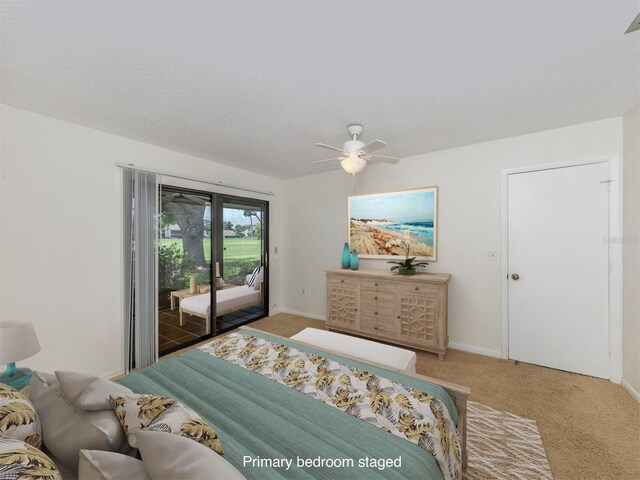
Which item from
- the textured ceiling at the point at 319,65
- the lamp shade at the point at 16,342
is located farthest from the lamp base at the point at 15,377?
the textured ceiling at the point at 319,65

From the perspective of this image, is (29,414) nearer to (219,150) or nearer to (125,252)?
(125,252)

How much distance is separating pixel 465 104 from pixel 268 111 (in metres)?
1.67

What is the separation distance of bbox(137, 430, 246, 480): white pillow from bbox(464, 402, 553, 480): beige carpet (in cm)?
163

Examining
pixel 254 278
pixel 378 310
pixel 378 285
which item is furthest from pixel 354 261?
pixel 254 278

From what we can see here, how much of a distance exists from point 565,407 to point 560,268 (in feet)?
4.36

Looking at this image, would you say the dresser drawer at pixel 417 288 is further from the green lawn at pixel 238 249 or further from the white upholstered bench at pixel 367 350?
the green lawn at pixel 238 249

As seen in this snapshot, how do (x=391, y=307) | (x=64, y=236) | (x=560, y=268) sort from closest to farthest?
(x=64, y=236)
(x=560, y=268)
(x=391, y=307)

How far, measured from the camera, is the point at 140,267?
9.21ft

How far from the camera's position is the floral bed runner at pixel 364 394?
1.17 metres

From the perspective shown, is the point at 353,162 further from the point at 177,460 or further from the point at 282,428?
the point at 177,460

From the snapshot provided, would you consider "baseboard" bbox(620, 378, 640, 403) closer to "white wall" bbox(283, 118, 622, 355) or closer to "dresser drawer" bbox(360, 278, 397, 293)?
"white wall" bbox(283, 118, 622, 355)

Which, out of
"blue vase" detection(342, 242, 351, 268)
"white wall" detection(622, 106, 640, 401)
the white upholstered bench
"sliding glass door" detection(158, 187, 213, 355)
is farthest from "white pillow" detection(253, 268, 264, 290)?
"white wall" detection(622, 106, 640, 401)

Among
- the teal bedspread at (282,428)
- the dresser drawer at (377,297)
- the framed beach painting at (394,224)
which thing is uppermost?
the framed beach painting at (394,224)

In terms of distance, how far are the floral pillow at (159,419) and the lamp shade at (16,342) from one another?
1.19 meters
